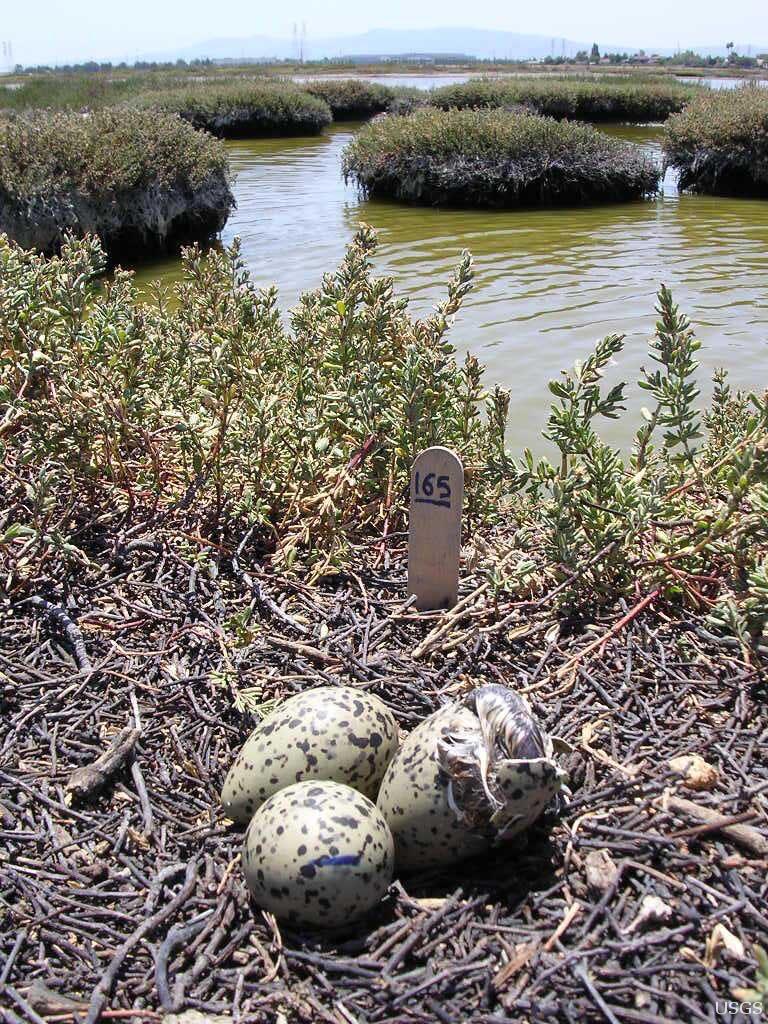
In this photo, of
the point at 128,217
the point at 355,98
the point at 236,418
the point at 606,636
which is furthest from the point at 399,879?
the point at 355,98

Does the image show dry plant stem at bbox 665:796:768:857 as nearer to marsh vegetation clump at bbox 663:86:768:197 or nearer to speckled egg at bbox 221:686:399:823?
speckled egg at bbox 221:686:399:823

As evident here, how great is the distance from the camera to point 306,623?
10.9ft

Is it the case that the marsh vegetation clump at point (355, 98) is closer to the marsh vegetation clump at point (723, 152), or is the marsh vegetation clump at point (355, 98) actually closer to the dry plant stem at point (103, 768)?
the marsh vegetation clump at point (723, 152)

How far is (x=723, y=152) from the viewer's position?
1919cm

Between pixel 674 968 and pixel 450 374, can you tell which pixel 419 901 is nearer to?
pixel 674 968

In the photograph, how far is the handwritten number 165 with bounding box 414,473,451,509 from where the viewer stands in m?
3.35

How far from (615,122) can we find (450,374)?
36523 mm

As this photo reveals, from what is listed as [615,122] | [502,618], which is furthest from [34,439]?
[615,122]

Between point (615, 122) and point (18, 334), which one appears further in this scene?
point (615, 122)

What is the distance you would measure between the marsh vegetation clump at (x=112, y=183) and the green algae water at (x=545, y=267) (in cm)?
69

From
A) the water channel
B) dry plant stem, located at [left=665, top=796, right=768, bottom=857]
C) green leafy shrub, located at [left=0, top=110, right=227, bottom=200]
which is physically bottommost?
the water channel

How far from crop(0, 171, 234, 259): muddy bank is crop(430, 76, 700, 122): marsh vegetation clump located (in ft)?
65.7

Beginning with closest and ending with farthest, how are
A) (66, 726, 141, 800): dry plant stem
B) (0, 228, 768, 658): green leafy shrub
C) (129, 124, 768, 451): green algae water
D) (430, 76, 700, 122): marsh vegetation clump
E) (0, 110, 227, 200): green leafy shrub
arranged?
1. (66, 726, 141, 800): dry plant stem
2. (0, 228, 768, 658): green leafy shrub
3. (129, 124, 768, 451): green algae water
4. (0, 110, 227, 200): green leafy shrub
5. (430, 76, 700, 122): marsh vegetation clump

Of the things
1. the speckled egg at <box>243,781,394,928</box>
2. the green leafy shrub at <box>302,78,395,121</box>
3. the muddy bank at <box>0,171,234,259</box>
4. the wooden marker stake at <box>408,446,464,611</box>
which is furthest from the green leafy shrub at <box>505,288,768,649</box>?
the green leafy shrub at <box>302,78,395,121</box>
